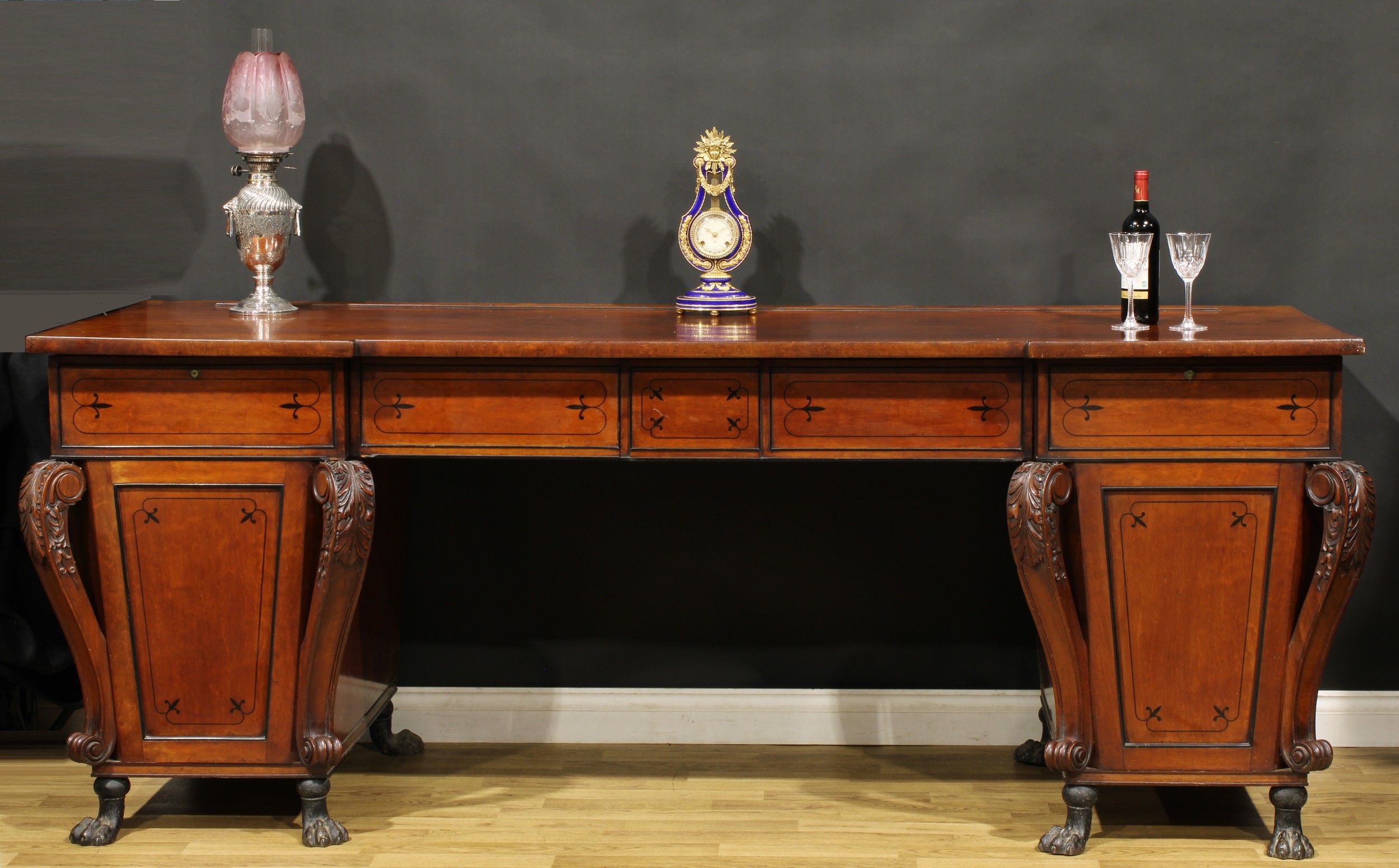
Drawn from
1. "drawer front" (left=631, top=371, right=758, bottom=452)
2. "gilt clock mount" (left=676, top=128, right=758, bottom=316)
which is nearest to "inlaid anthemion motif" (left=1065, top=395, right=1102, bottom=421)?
"drawer front" (left=631, top=371, right=758, bottom=452)

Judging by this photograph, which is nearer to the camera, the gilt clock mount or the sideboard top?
the sideboard top

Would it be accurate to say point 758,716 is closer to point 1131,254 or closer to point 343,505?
point 343,505

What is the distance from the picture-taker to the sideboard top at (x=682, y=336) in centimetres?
232

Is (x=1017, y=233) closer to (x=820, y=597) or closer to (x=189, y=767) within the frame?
(x=820, y=597)

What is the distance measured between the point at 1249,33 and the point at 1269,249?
443 millimetres

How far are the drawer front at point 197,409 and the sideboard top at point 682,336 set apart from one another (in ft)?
0.17

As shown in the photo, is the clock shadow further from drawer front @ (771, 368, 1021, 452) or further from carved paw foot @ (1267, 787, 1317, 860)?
carved paw foot @ (1267, 787, 1317, 860)

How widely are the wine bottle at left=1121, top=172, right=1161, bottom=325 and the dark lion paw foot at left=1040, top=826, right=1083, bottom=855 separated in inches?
36.5

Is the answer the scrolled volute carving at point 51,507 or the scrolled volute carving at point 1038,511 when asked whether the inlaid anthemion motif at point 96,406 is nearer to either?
the scrolled volute carving at point 51,507

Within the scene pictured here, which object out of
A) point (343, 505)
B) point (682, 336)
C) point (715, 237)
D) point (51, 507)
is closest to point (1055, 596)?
point (682, 336)

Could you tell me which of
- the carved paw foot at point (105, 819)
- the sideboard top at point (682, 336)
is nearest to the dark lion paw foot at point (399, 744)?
the carved paw foot at point (105, 819)

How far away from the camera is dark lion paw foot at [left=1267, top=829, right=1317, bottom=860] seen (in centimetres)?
244

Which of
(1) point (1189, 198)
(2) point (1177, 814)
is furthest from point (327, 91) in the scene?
(2) point (1177, 814)

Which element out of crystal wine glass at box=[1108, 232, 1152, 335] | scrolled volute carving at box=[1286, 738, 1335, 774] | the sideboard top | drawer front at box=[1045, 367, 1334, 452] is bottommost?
scrolled volute carving at box=[1286, 738, 1335, 774]
